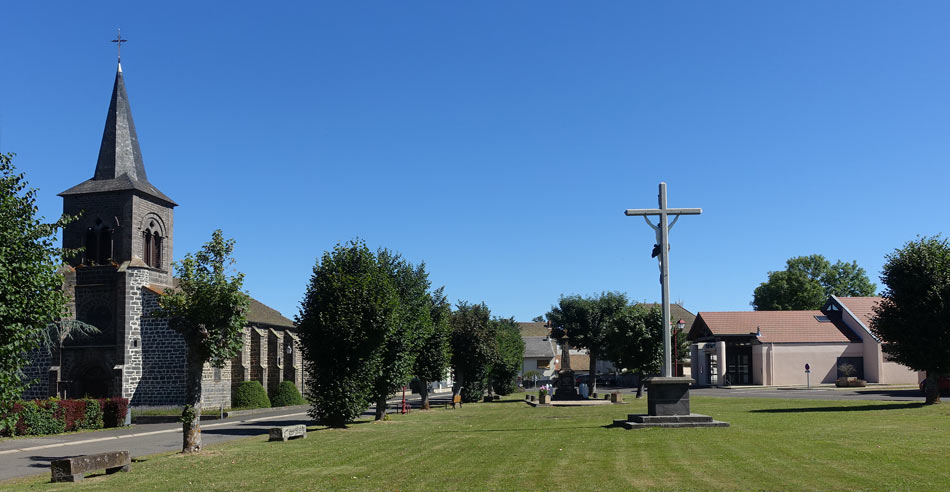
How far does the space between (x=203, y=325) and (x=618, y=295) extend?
5030cm

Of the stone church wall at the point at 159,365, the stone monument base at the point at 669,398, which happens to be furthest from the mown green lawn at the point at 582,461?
the stone church wall at the point at 159,365

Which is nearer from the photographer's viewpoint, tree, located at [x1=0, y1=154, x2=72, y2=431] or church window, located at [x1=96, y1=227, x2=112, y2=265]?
tree, located at [x1=0, y1=154, x2=72, y2=431]

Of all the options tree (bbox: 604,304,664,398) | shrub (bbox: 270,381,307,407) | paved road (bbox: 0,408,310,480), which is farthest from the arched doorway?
tree (bbox: 604,304,664,398)

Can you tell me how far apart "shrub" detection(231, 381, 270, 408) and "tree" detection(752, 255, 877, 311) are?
66.3 metres

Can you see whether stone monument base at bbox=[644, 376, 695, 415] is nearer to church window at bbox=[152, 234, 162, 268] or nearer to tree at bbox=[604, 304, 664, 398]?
tree at bbox=[604, 304, 664, 398]

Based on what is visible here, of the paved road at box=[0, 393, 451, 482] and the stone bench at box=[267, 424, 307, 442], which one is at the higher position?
the stone bench at box=[267, 424, 307, 442]

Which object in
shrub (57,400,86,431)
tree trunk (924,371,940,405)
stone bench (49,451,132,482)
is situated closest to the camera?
stone bench (49,451,132,482)

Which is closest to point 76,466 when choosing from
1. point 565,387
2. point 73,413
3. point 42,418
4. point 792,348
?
point 42,418

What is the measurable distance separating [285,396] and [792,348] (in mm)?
40958

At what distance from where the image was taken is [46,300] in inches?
475

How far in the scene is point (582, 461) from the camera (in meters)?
14.6

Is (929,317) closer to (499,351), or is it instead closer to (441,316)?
(441,316)

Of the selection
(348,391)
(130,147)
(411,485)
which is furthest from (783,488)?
(130,147)

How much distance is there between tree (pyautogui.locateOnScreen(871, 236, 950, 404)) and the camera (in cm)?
3064
